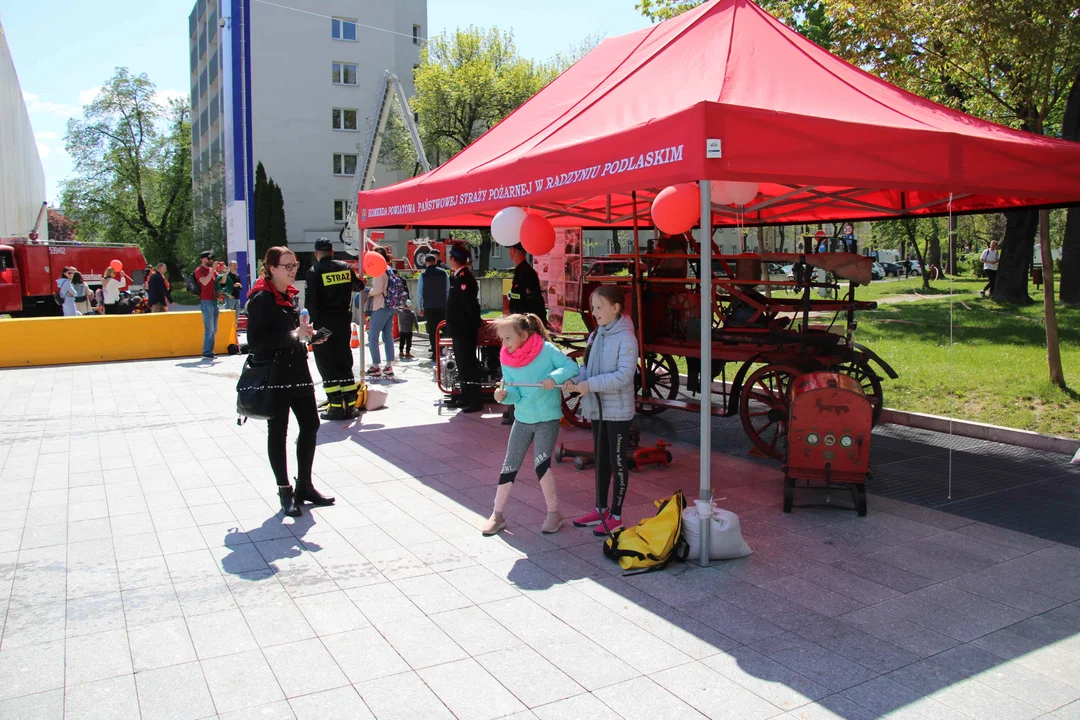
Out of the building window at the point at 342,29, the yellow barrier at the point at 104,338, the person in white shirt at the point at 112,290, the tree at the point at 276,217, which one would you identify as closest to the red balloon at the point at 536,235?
the yellow barrier at the point at 104,338

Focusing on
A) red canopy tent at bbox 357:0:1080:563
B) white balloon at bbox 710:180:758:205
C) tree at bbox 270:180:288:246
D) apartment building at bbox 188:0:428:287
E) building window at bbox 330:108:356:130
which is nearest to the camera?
red canopy tent at bbox 357:0:1080:563

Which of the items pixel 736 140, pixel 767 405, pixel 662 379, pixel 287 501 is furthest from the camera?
pixel 662 379

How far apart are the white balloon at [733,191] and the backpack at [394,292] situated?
631cm

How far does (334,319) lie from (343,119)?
141 ft

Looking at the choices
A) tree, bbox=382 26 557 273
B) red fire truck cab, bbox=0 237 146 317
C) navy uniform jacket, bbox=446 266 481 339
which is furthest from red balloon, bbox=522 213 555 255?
tree, bbox=382 26 557 273

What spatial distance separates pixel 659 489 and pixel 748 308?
2176 millimetres

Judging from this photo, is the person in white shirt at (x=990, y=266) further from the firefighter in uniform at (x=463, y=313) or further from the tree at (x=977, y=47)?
the firefighter in uniform at (x=463, y=313)

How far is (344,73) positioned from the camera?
161ft

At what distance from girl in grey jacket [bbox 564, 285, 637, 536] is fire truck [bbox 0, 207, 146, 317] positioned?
21990 millimetres

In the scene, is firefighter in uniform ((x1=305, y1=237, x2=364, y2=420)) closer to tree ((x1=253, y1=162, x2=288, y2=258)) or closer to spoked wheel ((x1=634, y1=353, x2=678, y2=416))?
spoked wheel ((x1=634, y1=353, x2=678, y2=416))

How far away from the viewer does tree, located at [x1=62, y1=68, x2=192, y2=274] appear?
1903 inches

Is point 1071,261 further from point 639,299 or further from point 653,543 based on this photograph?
point 653,543

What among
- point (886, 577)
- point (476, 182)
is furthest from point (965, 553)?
point (476, 182)

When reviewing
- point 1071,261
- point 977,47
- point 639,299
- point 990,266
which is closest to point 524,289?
point 639,299
